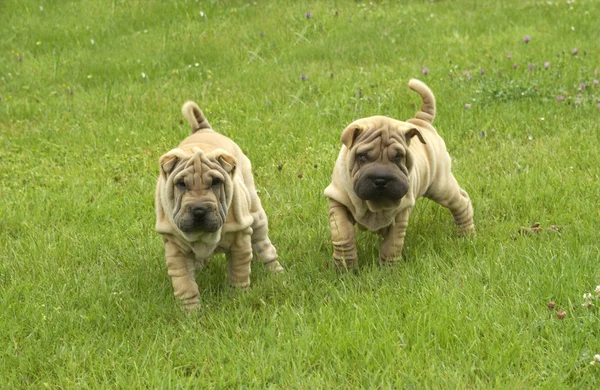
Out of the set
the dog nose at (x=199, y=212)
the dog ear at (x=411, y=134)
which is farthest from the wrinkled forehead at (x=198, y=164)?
the dog ear at (x=411, y=134)

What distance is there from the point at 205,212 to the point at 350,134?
1.13m

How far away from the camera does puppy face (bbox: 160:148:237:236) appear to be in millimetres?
5105

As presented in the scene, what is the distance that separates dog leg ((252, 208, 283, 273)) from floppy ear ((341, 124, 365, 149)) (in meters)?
0.91

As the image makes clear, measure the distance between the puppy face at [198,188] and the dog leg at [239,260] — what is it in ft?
1.16

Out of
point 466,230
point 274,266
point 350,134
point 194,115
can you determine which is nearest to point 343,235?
point 274,266

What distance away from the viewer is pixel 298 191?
736cm

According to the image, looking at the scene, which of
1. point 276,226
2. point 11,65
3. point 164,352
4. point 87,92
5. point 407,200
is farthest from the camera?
point 11,65

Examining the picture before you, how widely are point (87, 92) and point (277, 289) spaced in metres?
5.43

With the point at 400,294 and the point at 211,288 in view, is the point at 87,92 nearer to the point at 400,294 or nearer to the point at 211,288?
the point at 211,288

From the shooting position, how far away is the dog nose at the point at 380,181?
17.5 feet

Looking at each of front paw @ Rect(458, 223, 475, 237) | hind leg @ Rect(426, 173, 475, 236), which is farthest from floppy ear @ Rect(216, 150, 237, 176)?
front paw @ Rect(458, 223, 475, 237)

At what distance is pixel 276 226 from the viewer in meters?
6.92

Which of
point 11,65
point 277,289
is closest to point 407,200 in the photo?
point 277,289

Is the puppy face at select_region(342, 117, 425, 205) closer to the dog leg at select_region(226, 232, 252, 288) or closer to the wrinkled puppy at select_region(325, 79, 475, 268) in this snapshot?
the wrinkled puppy at select_region(325, 79, 475, 268)
